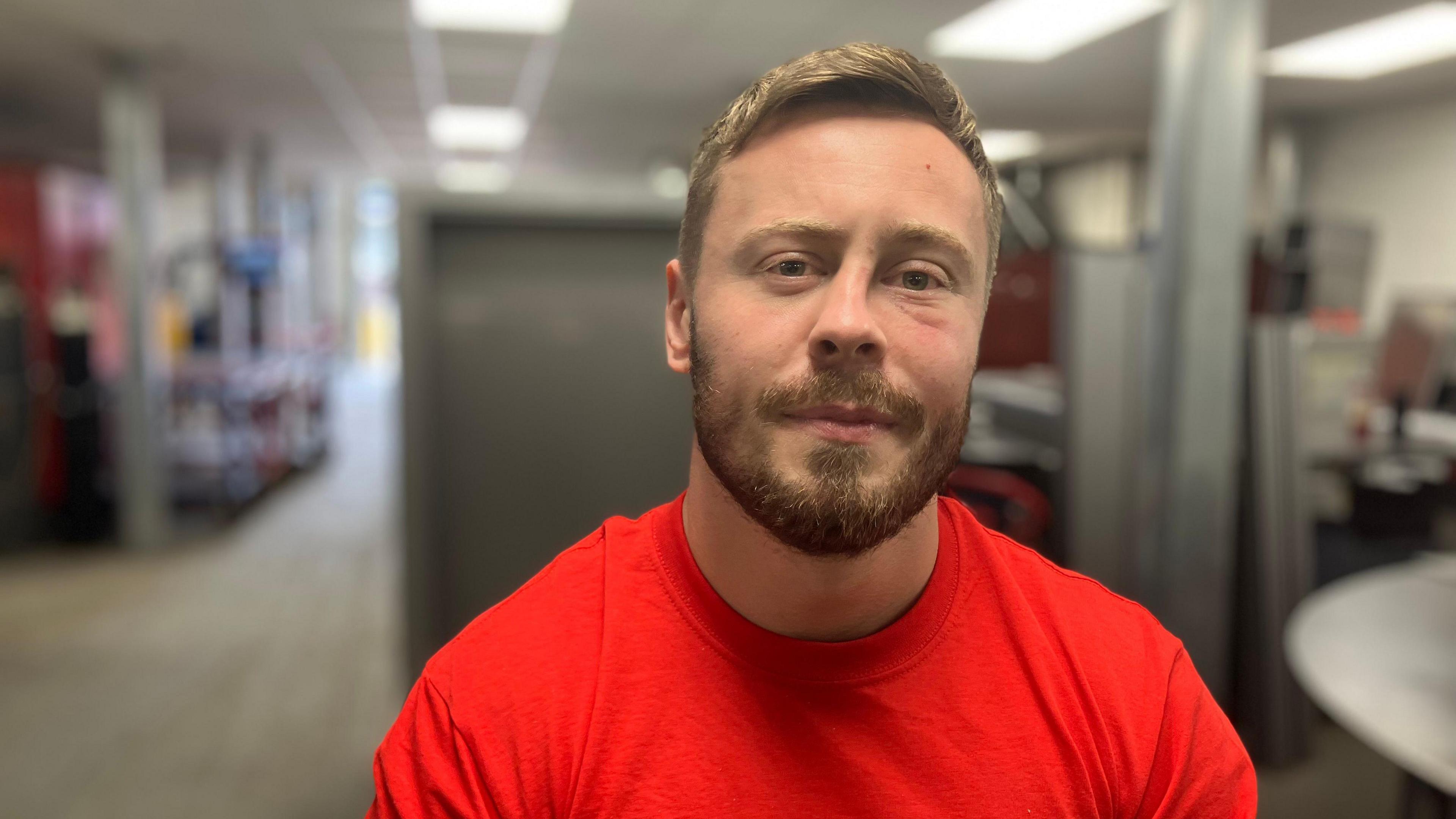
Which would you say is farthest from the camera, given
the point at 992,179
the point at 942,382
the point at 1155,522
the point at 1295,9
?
the point at 1295,9

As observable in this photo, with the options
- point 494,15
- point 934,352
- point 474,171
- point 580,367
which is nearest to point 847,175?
point 934,352

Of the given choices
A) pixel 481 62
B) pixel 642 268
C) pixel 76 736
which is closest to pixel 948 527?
pixel 642 268

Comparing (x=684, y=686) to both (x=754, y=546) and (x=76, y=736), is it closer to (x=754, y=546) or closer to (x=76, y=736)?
(x=754, y=546)

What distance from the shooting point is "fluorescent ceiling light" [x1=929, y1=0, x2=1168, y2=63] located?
4422mm

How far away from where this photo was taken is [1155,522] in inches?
109

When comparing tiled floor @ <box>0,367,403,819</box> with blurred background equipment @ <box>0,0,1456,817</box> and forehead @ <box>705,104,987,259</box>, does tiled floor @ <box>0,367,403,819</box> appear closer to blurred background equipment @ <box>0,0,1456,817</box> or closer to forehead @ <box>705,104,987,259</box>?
blurred background equipment @ <box>0,0,1456,817</box>

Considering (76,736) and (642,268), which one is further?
(76,736)

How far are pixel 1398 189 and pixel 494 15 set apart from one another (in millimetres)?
6016

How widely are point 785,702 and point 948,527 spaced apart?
244mm

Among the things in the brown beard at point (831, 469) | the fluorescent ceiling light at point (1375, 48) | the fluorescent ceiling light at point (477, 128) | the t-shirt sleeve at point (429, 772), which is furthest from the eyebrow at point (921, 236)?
the fluorescent ceiling light at point (477, 128)

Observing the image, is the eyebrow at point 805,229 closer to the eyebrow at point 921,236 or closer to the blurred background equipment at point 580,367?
the eyebrow at point 921,236

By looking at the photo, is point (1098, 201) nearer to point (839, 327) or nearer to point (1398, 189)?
point (1398, 189)

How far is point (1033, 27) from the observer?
15.7 feet

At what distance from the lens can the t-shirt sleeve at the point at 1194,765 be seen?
2.74 ft
